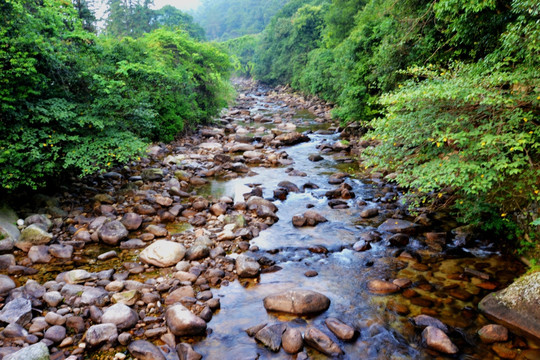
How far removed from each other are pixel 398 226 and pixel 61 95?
951 centimetres

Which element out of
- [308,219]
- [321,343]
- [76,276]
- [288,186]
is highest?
[76,276]

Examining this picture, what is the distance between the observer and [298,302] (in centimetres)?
563

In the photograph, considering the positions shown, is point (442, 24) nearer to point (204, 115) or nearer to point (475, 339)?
point (475, 339)

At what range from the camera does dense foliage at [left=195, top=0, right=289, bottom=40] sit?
306 ft

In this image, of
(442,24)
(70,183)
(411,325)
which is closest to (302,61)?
(442,24)

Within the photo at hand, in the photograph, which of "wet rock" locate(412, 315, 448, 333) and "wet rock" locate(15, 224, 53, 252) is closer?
"wet rock" locate(412, 315, 448, 333)

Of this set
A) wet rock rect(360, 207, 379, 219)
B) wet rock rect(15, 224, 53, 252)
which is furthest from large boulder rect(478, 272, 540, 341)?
wet rock rect(15, 224, 53, 252)

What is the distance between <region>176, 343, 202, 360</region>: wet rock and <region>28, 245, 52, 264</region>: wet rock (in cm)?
410

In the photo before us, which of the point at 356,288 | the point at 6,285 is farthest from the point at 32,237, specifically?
the point at 356,288

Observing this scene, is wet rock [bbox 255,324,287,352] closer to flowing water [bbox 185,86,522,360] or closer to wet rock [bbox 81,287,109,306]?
flowing water [bbox 185,86,522,360]

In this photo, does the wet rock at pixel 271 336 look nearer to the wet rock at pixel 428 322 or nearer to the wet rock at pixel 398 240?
the wet rock at pixel 428 322

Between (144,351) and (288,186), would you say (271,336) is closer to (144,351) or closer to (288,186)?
(144,351)

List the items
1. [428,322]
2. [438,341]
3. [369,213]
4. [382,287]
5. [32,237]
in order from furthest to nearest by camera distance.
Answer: [369,213]
[32,237]
[382,287]
[428,322]
[438,341]

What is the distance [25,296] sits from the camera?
18.2 feet
